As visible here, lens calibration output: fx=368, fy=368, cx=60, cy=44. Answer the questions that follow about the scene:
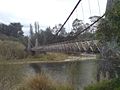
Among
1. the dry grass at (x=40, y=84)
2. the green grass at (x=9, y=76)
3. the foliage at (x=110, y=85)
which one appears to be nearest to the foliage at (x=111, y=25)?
the foliage at (x=110, y=85)

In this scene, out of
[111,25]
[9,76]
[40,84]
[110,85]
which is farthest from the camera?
[9,76]

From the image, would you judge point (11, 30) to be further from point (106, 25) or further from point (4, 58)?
point (106, 25)

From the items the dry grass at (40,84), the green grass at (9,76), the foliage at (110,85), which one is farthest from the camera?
the green grass at (9,76)

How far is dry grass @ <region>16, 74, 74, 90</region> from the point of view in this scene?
7.88 meters

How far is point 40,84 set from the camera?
7.90m

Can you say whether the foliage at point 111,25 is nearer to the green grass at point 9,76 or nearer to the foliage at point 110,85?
the foliage at point 110,85

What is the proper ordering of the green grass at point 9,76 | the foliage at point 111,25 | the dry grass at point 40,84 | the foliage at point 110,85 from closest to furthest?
the foliage at point 111,25, the foliage at point 110,85, the dry grass at point 40,84, the green grass at point 9,76

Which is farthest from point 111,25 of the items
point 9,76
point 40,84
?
point 9,76

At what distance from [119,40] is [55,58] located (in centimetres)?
3671

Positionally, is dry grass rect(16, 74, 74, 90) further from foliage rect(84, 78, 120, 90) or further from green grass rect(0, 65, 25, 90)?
foliage rect(84, 78, 120, 90)

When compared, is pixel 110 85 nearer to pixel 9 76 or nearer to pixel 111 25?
pixel 111 25

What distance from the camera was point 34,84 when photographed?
7.89 m

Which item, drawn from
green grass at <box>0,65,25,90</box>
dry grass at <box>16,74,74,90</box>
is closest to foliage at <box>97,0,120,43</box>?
dry grass at <box>16,74,74,90</box>

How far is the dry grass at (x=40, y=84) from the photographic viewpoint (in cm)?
788
